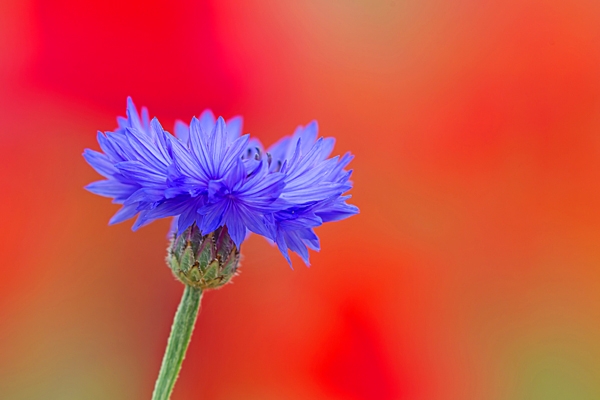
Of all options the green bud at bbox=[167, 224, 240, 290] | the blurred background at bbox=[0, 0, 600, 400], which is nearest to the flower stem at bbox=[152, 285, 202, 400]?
the green bud at bbox=[167, 224, 240, 290]

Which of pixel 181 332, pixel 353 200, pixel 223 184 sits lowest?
pixel 181 332

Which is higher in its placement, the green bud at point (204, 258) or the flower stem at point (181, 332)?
the green bud at point (204, 258)

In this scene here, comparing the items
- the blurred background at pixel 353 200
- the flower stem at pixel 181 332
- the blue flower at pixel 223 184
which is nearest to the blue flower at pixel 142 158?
the blue flower at pixel 223 184

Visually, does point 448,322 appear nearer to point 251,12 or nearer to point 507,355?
point 507,355

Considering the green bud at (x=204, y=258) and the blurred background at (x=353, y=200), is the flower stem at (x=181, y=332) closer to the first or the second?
the green bud at (x=204, y=258)

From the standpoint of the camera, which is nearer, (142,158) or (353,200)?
(142,158)

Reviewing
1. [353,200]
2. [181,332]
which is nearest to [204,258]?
[181,332]

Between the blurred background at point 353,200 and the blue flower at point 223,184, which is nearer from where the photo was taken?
the blue flower at point 223,184

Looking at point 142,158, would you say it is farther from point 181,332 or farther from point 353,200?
point 353,200
